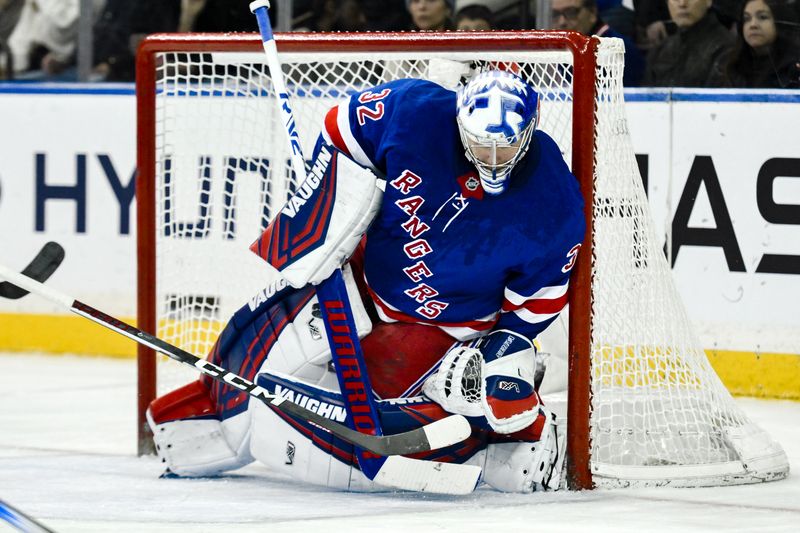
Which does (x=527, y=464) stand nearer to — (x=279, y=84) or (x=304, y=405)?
(x=304, y=405)

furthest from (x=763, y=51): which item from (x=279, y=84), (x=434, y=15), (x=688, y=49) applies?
(x=279, y=84)

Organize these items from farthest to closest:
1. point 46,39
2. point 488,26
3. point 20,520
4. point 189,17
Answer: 1. point 46,39
2. point 189,17
3. point 488,26
4. point 20,520

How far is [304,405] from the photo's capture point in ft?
10.1

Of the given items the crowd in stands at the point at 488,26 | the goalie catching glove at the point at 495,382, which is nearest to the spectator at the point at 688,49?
the crowd in stands at the point at 488,26

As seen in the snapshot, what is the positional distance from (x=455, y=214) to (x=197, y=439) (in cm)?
81

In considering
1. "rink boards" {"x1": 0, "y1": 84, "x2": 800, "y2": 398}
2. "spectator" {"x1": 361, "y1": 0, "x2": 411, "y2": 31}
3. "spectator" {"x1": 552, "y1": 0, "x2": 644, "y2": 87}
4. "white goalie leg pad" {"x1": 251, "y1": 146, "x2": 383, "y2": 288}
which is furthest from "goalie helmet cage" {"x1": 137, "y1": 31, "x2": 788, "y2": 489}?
"spectator" {"x1": 361, "y1": 0, "x2": 411, "y2": 31}

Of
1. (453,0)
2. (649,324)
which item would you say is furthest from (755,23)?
(649,324)

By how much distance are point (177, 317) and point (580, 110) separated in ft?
4.55

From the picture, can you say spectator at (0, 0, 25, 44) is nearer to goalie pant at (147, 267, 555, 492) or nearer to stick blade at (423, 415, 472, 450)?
goalie pant at (147, 267, 555, 492)

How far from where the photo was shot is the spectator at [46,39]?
5379 millimetres

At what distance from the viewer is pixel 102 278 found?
204 inches

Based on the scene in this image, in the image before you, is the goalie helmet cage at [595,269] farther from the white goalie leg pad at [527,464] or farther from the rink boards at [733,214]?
the rink boards at [733,214]

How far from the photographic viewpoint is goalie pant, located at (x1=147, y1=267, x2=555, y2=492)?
10.1 ft

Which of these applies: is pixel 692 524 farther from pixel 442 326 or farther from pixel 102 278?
pixel 102 278
